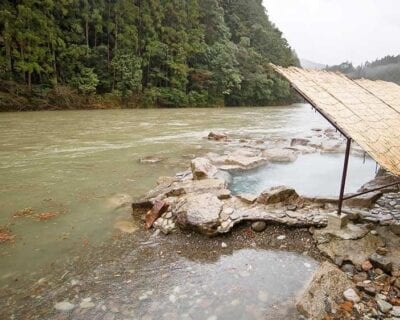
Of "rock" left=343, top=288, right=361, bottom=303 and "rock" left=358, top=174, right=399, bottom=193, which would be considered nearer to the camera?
"rock" left=343, top=288, right=361, bottom=303

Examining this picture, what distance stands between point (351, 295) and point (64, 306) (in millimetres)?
3113

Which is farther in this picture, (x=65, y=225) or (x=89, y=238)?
(x=65, y=225)

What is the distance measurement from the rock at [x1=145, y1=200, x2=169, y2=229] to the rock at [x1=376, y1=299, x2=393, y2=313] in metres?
3.38

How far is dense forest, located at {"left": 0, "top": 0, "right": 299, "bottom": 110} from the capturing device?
76.8 ft

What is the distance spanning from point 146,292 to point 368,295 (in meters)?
2.49

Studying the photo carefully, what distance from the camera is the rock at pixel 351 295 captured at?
11.0 ft

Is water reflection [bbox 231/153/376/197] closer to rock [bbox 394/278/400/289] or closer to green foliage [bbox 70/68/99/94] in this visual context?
rock [bbox 394/278/400/289]

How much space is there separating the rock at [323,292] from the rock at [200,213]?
1.73 meters

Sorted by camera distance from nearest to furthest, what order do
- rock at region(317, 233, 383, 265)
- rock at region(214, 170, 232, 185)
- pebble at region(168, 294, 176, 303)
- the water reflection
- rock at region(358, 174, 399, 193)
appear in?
pebble at region(168, 294, 176, 303) < rock at region(317, 233, 383, 265) < rock at region(358, 174, 399, 193) < the water reflection < rock at region(214, 170, 232, 185)

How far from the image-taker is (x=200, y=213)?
16.4 feet

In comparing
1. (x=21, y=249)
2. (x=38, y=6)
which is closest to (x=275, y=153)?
(x=21, y=249)

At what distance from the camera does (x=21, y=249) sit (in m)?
4.46

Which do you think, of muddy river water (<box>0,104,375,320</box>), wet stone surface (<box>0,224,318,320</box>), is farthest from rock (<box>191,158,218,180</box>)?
wet stone surface (<box>0,224,318,320</box>)

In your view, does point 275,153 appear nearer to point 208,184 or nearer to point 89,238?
point 208,184
